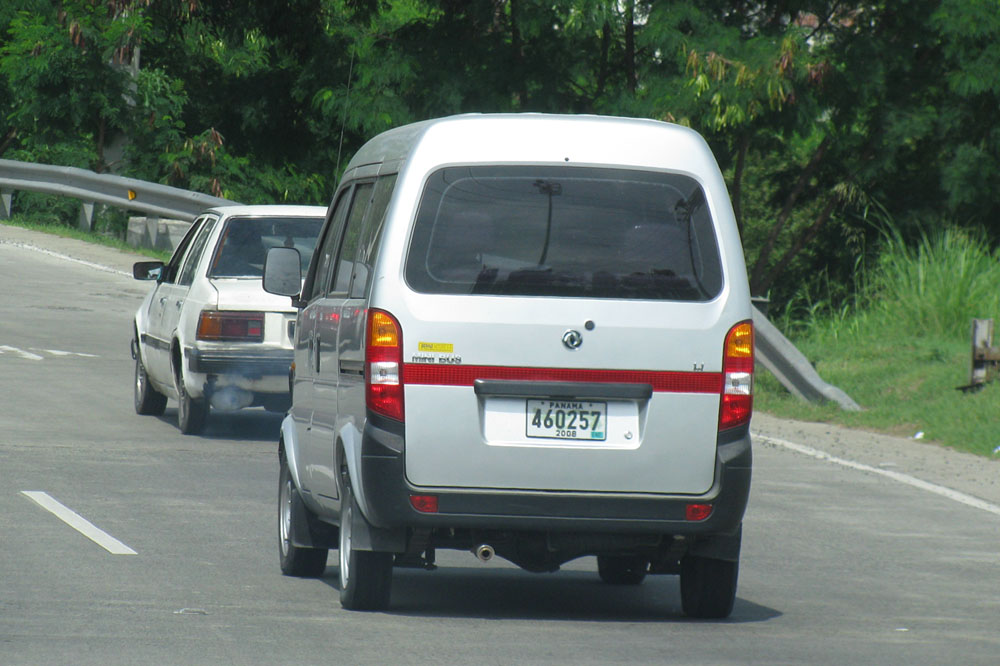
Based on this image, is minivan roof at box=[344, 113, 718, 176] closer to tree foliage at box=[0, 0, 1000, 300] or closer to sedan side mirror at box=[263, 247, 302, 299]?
sedan side mirror at box=[263, 247, 302, 299]

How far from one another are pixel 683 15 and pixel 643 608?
628 inches

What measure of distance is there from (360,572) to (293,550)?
1.13 metres

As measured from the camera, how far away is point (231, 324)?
45.9ft

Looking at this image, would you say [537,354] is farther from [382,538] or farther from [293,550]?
[293,550]

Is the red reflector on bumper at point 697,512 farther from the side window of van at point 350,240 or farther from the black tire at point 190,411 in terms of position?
the black tire at point 190,411

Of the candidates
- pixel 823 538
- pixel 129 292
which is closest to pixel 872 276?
pixel 129 292

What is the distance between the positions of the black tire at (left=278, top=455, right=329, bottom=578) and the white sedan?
4862 millimetres

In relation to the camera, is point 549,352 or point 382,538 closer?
point 549,352

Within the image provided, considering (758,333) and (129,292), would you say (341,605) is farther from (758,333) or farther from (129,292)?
(129,292)

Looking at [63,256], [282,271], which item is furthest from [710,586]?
[63,256]

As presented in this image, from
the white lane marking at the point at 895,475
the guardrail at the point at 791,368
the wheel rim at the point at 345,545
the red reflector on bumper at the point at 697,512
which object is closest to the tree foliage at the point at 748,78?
the guardrail at the point at 791,368

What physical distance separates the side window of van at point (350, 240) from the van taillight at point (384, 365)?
2.37 ft

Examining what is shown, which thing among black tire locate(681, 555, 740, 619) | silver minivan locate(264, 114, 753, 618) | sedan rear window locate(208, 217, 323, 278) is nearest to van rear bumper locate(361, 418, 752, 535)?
silver minivan locate(264, 114, 753, 618)

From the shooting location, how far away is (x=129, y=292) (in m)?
23.8
